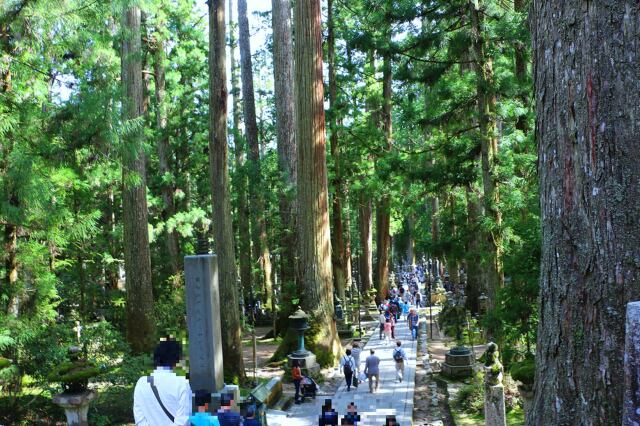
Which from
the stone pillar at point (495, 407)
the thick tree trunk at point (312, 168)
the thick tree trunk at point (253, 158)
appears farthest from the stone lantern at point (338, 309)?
the stone pillar at point (495, 407)

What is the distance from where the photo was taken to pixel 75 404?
693 centimetres

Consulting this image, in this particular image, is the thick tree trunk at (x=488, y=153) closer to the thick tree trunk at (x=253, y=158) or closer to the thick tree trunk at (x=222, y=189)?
the thick tree trunk at (x=222, y=189)

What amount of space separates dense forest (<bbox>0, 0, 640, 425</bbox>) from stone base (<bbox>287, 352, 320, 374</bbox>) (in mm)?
721

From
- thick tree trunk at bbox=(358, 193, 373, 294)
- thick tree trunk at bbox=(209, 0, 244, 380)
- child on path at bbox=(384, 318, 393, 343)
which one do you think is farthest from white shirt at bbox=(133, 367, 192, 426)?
thick tree trunk at bbox=(358, 193, 373, 294)

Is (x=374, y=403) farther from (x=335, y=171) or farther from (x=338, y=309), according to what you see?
(x=335, y=171)

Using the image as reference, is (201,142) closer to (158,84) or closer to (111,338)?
(158,84)

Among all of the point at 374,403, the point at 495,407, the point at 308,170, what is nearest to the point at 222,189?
the point at 308,170

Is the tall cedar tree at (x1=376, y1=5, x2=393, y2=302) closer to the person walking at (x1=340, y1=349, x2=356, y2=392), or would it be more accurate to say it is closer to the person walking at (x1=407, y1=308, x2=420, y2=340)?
the person walking at (x1=407, y1=308, x2=420, y2=340)

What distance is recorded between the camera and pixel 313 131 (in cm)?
1488

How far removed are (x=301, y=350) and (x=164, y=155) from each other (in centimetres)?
1236

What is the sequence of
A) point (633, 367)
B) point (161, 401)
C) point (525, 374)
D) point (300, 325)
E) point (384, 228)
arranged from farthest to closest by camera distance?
point (384, 228) < point (300, 325) < point (525, 374) < point (161, 401) < point (633, 367)

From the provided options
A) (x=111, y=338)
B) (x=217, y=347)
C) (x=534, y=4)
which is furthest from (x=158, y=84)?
(x=534, y=4)

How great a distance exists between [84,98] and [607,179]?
24.8 feet

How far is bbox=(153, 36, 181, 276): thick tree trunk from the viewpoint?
2189 centimetres
